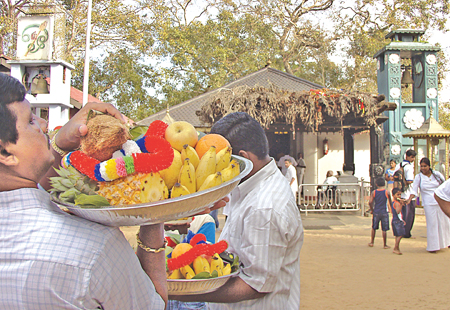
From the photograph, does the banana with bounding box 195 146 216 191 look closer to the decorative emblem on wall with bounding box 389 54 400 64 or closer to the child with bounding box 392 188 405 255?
the child with bounding box 392 188 405 255

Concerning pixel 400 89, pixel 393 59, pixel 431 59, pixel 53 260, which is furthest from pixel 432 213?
pixel 431 59

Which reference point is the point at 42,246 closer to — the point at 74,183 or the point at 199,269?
the point at 74,183

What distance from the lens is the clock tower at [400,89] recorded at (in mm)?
13828

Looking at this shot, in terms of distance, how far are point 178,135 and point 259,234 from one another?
657 mm

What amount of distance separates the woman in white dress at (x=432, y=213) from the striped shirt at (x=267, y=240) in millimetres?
6387

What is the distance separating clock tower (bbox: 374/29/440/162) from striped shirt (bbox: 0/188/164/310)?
14385mm

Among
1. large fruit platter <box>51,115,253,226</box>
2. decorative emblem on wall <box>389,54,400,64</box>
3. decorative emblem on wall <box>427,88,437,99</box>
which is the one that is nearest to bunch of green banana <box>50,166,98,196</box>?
large fruit platter <box>51,115,253,226</box>

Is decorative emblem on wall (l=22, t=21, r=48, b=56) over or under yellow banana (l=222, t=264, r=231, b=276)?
over

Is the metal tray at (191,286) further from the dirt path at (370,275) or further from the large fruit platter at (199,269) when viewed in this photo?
the dirt path at (370,275)

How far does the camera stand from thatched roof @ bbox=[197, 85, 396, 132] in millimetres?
9695

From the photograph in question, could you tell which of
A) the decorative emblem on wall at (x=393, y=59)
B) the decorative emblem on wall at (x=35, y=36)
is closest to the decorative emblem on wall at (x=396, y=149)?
the decorative emblem on wall at (x=393, y=59)

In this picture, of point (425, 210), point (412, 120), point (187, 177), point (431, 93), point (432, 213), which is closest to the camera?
point (187, 177)

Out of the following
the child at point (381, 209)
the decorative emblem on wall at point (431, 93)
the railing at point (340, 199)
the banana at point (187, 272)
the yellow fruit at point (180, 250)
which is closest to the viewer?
the banana at point (187, 272)

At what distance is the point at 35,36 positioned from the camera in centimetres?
941
